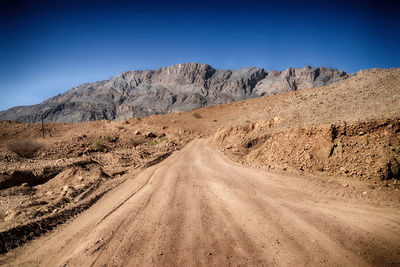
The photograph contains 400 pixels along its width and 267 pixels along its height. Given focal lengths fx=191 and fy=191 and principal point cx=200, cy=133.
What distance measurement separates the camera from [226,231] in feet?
13.4

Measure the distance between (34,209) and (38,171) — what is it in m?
3.94

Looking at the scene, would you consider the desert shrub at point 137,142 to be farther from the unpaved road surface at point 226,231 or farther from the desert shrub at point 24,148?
the unpaved road surface at point 226,231

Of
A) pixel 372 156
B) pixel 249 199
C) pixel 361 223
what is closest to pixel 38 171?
pixel 249 199

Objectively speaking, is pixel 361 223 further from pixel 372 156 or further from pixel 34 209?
pixel 34 209

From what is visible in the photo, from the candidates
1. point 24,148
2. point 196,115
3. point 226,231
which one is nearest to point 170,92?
point 196,115

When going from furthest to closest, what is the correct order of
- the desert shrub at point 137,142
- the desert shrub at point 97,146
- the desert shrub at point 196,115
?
the desert shrub at point 196,115 → the desert shrub at point 137,142 → the desert shrub at point 97,146

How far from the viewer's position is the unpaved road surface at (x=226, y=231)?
337 centimetres

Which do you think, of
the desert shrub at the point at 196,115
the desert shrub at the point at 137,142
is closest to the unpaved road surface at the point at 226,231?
the desert shrub at the point at 137,142

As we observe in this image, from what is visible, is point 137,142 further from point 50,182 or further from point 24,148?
point 50,182

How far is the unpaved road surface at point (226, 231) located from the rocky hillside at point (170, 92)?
127149 millimetres

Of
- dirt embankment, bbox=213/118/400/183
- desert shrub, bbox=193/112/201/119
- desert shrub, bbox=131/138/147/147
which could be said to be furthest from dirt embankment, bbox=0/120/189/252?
desert shrub, bbox=193/112/201/119

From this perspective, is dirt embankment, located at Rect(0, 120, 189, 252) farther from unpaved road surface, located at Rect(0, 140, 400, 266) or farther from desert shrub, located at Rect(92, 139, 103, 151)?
unpaved road surface, located at Rect(0, 140, 400, 266)

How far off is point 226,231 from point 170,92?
550ft

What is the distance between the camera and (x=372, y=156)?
6066mm
